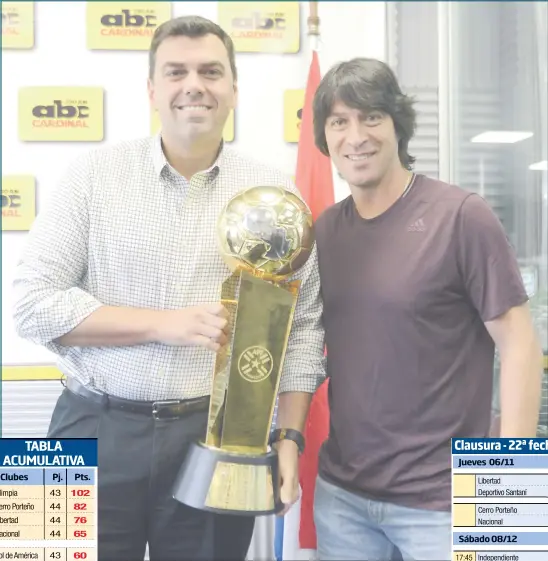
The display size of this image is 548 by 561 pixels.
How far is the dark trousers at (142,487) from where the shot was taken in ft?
2.52

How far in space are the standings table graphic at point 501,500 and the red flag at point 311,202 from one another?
0.77ft

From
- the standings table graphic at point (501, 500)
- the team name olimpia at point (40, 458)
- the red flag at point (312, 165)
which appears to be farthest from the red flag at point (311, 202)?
the team name olimpia at point (40, 458)

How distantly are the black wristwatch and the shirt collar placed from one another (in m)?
0.35

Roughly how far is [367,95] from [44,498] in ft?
2.05

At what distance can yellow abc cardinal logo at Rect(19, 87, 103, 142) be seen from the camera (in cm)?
87

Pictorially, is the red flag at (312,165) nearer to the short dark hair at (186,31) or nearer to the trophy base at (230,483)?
the short dark hair at (186,31)

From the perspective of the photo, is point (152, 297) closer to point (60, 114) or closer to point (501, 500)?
point (60, 114)

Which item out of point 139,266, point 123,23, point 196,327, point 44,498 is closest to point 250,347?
point 196,327

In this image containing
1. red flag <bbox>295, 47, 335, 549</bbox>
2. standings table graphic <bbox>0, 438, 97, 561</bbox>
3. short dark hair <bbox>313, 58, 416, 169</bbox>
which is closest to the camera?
standings table graphic <bbox>0, 438, 97, 561</bbox>

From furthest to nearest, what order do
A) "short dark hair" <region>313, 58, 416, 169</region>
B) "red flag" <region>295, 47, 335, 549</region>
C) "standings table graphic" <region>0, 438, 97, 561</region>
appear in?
"red flag" <region>295, 47, 335, 549</region>
"short dark hair" <region>313, 58, 416, 169</region>
"standings table graphic" <region>0, 438, 97, 561</region>

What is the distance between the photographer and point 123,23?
2.95ft

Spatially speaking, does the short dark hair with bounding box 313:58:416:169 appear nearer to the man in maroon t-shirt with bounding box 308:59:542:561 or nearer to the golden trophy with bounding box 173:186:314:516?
the man in maroon t-shirt with bounding box 308:59:542:561

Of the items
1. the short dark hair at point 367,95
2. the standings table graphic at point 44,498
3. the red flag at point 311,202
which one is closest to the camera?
the standings table graphic at point 44,498

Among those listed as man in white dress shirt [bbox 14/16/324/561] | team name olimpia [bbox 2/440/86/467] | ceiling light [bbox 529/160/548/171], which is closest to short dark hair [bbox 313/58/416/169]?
man in white dress shirt [bbox 14/16/324/561]
